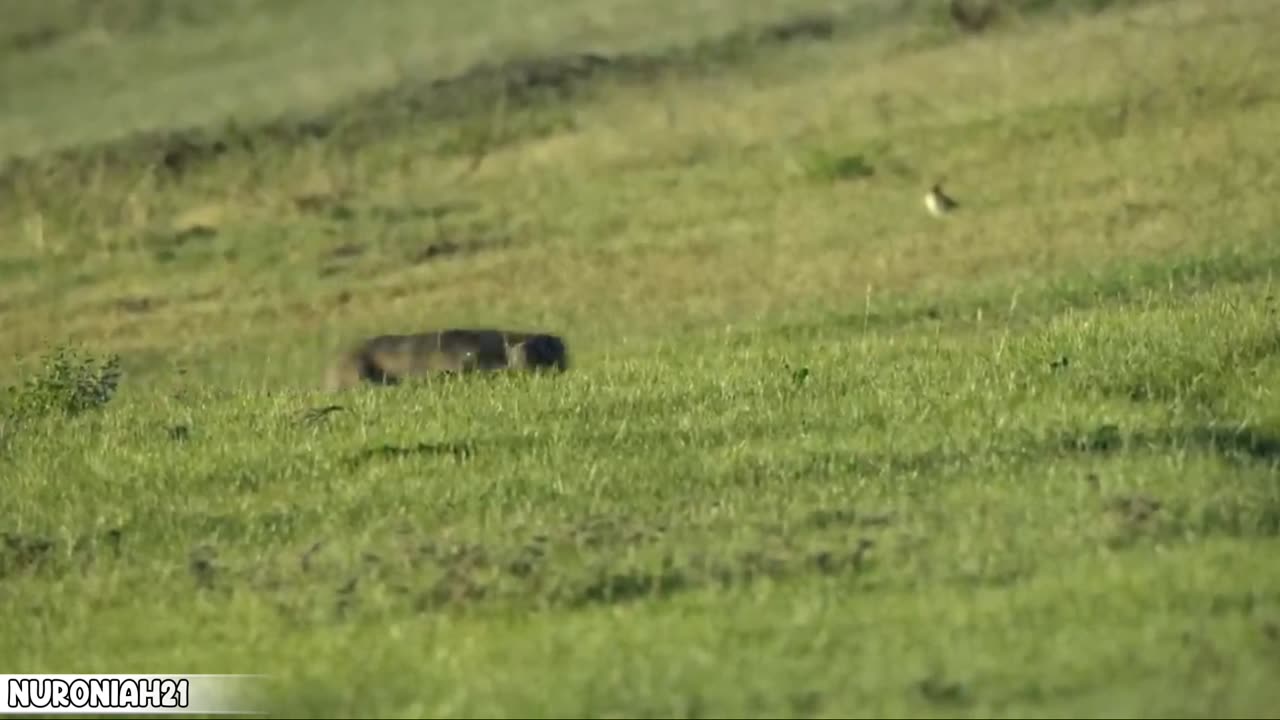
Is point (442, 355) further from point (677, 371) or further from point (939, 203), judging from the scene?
point (939, 203)

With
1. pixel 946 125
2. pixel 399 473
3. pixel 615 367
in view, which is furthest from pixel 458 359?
pixel 946 125

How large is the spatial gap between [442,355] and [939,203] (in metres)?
9.82

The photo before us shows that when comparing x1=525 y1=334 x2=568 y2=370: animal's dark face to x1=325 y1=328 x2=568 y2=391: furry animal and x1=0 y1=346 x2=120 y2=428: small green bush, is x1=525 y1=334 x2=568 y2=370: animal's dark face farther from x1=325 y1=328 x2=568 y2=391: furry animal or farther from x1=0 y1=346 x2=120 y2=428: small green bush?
x1=0 y1=346 x2=120 y2=428: small green bush

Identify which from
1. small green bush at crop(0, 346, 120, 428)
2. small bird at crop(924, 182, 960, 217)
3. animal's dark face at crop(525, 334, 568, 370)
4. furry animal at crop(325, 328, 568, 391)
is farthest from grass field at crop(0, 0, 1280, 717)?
furry animal at crop(325, 328, 568, 391)

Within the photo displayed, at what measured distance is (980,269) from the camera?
21672 mm

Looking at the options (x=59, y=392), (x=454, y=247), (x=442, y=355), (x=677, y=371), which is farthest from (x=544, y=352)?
(x=454, y=247)

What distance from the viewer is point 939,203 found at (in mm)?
24719

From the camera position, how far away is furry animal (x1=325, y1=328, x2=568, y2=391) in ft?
51.9

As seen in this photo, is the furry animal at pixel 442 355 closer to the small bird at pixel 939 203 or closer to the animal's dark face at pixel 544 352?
the animal's dark face at pixel 544 352

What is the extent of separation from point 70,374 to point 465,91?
17.5 m

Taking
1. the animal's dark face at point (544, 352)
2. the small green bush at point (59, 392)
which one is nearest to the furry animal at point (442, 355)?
the animal's dark face at point (544, 352)

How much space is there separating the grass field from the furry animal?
3.76ft

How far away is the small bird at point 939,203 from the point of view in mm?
24578

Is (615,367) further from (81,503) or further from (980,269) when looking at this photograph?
(980,269)
